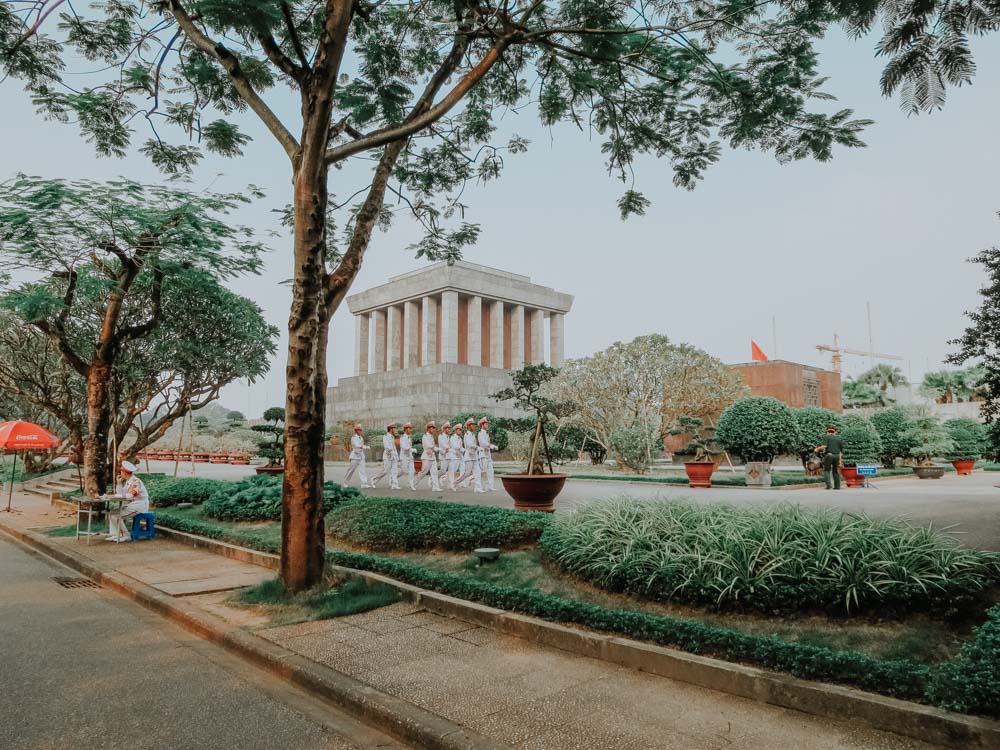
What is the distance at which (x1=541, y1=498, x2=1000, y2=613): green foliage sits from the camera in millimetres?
4781

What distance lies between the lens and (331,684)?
14.2 feet

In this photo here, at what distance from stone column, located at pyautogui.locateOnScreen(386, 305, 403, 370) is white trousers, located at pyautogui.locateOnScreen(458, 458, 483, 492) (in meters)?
40.4

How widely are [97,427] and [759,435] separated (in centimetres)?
1703

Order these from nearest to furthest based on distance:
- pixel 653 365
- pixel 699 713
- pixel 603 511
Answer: pixel 699 713 → pixel 603 511 → pixel 653 365

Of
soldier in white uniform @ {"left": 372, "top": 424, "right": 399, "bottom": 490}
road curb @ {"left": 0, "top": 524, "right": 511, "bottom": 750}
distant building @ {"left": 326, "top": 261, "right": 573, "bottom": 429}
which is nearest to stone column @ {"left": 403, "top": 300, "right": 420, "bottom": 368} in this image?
distant building @ {"left": 326, "top": 261, "right": 573, "bottom": 429}

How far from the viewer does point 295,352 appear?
22.0 feet

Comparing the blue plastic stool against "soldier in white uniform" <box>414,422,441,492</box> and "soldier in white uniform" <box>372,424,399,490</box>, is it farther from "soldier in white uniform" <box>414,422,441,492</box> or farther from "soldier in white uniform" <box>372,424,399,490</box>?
"soldier in white uniform" <box>414,422,441,492</box>

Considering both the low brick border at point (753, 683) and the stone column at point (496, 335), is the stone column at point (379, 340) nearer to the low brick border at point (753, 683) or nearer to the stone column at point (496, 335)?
the stone column at point (496, 335)

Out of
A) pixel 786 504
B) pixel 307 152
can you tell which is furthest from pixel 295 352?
pixel 786 504

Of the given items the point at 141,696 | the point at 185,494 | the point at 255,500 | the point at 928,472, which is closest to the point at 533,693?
the point at 141,696

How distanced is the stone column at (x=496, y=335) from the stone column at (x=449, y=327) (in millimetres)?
3888

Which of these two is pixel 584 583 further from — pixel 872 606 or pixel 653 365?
pixel 653 365

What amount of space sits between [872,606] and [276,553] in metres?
7.38

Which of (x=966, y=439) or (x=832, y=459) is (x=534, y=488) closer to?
(x=832, y=459)
